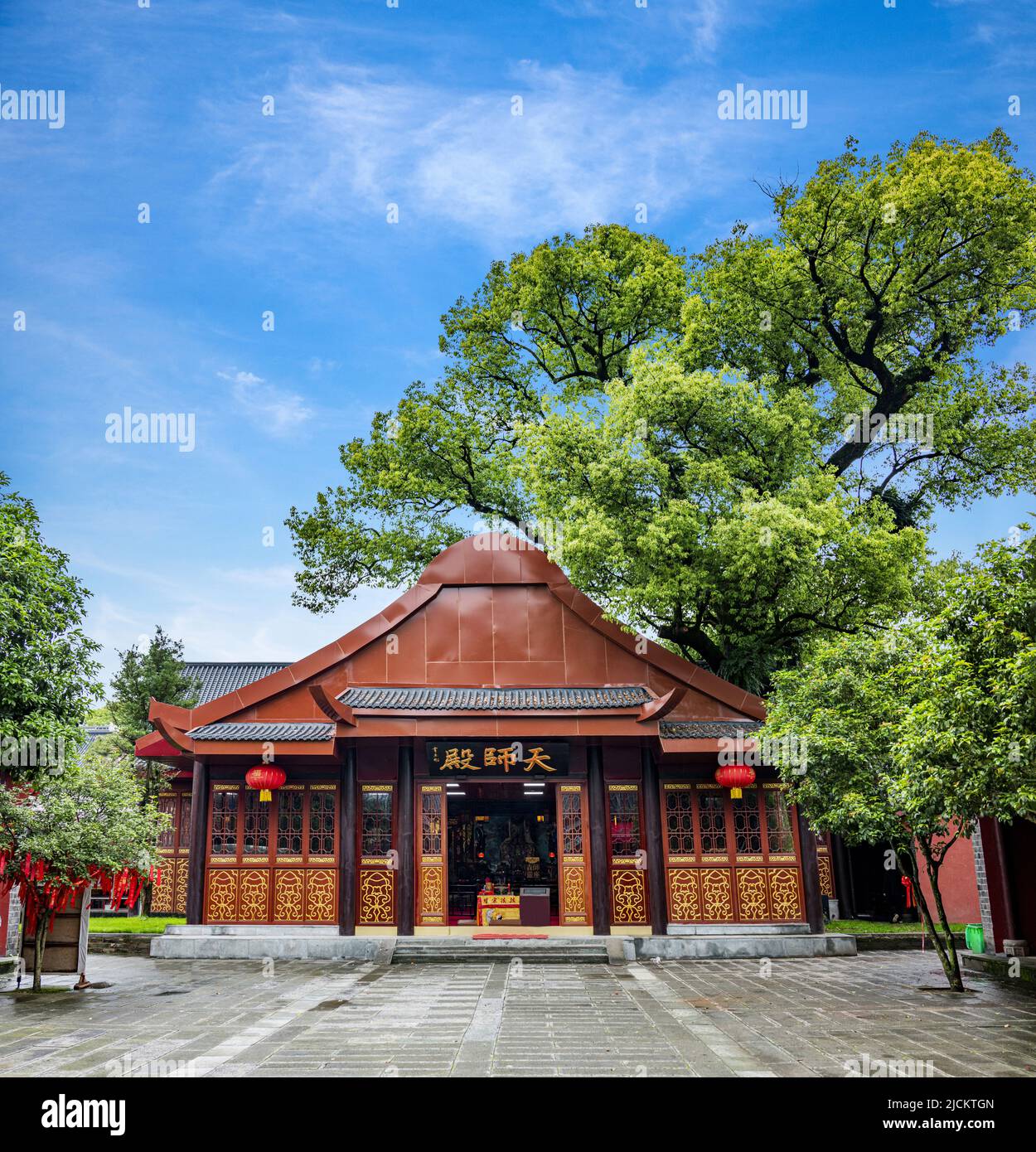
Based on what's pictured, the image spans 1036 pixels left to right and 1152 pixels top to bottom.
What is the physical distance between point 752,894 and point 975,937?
350 centimetres

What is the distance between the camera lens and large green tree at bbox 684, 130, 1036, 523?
1681cm

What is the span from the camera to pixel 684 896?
51.8ft

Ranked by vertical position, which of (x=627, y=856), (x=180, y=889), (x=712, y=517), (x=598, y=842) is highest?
(x=712, y=517)

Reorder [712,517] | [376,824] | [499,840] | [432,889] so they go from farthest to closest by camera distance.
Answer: [499,840] → [712,517] → [376,824] → [432,889]

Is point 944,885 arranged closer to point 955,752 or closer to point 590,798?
point 590,798

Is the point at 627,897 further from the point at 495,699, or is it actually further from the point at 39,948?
the point at 39,948

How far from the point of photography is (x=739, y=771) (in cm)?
1538

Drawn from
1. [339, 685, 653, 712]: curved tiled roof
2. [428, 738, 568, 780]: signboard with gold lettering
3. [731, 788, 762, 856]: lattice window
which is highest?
[339, 685, 653, 712]: curved tiled roof

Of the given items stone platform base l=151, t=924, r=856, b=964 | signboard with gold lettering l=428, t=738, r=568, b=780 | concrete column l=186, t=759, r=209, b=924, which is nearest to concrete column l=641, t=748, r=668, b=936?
stone platform base l=151, t=924, r=856, b=964

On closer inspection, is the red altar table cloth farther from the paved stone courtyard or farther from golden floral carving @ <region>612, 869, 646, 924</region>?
the paved stone courtyard

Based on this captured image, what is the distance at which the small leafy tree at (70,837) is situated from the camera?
11.4 metres

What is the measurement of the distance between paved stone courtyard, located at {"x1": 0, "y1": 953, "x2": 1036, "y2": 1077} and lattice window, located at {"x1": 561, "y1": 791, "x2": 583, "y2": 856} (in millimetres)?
2213

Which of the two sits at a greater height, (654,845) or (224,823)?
(224,823)

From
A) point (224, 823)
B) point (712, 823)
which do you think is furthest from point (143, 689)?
point (712, 823)
